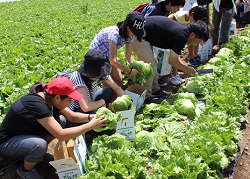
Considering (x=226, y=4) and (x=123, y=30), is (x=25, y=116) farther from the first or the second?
(x=226, y=4)

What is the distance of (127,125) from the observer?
3.98m

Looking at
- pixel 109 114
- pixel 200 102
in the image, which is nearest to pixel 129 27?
pixel 109 114

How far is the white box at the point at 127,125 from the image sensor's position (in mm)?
3875

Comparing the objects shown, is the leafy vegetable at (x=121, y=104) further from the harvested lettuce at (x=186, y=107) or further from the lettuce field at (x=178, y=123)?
the harvested lettuce at (x=186, y=107)

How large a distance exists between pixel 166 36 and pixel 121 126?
2008 millimetres

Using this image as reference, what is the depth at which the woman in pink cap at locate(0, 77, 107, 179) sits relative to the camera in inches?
127

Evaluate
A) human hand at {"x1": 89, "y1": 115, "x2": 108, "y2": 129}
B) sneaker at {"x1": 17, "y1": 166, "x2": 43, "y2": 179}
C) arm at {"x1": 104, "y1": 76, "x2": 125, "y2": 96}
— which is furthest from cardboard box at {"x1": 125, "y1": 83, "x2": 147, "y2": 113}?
sneaker at {"x1": 17, "y1": 166, "x2": 43, "y2": 179}

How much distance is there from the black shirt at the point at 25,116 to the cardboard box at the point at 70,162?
1.18 ft

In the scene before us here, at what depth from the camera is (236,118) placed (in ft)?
16.2

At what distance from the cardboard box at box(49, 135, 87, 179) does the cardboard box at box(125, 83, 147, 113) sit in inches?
60.7

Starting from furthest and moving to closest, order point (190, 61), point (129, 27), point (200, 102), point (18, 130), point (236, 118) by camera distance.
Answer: point (190, 61), point (200, 102), point (236, 118), point (129, 27), point (18, 130)

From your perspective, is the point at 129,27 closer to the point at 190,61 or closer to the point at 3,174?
the point at 3,174

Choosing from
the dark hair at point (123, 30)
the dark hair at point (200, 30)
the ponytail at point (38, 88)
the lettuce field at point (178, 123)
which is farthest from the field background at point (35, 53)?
the dark hair at point (200, 30)

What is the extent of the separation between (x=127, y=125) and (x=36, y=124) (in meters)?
1.16
